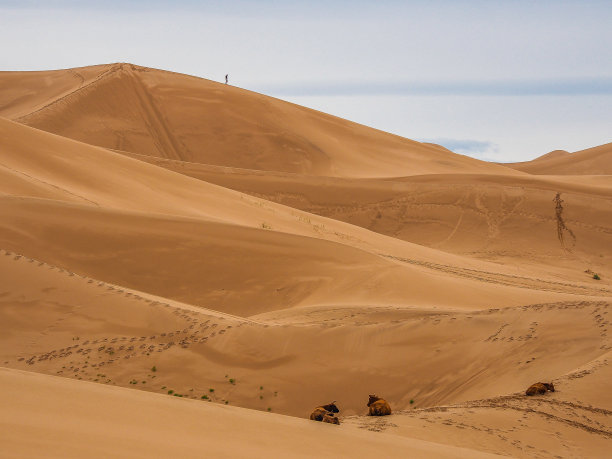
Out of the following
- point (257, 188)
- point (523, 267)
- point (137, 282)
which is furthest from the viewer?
point (257, 188)

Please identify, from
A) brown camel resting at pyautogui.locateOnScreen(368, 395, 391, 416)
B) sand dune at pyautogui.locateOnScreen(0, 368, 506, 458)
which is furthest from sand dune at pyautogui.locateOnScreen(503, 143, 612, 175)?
sand dune at pyautogui.locateOnScreen(0, 368, 506, 458)

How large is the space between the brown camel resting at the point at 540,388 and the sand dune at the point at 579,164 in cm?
6062

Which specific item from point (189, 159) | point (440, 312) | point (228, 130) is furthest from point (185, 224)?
point (228, 130)

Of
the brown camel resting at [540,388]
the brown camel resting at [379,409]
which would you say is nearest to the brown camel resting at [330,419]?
the brown camel resting at [379,409]

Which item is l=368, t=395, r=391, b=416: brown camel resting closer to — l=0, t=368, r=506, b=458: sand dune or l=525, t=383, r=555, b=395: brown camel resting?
l=0, t=368, r=506, b=458: sand dune

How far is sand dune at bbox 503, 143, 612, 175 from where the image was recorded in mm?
67750

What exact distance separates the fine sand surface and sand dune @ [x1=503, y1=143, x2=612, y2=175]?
32.6m

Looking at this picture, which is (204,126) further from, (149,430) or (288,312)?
(149,430)

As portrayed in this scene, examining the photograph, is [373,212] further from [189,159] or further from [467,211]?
[189,159]

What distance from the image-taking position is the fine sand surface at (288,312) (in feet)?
21.2

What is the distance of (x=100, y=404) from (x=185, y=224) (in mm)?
12855

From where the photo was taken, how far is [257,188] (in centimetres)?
3506

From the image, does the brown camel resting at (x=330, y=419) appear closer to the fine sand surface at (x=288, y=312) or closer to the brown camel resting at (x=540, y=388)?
the fine sand surface at (x=288, y=312)

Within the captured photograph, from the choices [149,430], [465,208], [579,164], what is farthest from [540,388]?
[579,164]
